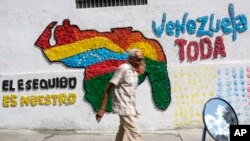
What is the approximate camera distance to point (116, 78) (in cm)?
650

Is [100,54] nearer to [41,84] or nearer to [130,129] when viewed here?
[41,84]

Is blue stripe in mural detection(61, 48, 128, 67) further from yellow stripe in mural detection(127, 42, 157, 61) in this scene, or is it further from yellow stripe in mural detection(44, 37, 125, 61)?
yellow stripe in mural detection(127, 42, 157, 61)

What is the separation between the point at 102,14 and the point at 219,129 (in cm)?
432

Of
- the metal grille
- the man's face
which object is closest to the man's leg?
the man's face

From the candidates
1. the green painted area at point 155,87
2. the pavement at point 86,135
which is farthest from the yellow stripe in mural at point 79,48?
the pavement at point 86,135

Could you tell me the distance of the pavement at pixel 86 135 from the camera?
8.81m

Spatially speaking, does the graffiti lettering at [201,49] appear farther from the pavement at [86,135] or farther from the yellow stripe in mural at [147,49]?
the pavement at [86,135]

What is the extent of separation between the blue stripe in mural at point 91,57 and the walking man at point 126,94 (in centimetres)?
293

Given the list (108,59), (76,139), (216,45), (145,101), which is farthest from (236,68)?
(76,139)

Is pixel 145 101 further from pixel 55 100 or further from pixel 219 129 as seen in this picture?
pixel 219 129

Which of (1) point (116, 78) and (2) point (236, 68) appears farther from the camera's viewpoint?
(2) point (236, 68)

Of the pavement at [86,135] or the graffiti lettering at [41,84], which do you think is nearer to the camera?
the pavement at [86,135]

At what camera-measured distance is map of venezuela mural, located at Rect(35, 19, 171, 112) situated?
9398 mm

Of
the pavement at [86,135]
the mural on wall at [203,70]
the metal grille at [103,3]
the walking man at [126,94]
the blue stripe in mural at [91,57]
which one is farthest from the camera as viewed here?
the metal grille at [103,3]
